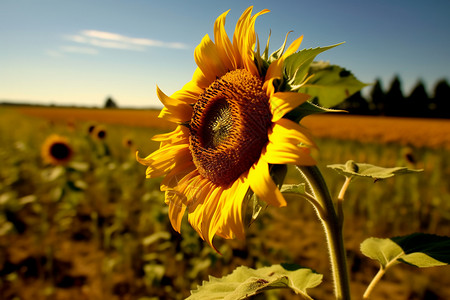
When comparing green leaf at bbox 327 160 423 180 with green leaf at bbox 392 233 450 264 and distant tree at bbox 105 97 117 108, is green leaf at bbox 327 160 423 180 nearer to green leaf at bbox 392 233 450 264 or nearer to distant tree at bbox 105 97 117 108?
green leaf at bbox 392 233 450 264

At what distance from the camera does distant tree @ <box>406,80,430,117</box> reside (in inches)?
1211

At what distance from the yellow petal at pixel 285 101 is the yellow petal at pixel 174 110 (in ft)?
1.30

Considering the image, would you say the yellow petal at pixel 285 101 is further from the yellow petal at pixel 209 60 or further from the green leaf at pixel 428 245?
the green leaf at pixel 428 245

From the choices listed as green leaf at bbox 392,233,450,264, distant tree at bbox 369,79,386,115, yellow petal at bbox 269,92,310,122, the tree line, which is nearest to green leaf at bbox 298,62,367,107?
yellow petal at bbox 269,92,310,122

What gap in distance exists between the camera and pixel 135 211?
4676mm

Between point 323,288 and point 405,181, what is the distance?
259 cm

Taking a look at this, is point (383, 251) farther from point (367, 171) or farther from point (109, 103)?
point (109, 103)

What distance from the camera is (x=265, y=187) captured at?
643 millimetres

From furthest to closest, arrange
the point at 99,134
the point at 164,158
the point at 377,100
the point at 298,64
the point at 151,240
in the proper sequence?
the point at 377,100 → the point at 99,134 → the point at 151,240 → the point at 164,158 → the point at 298,64

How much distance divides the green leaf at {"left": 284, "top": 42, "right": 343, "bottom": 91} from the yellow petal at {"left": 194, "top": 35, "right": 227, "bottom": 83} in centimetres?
25

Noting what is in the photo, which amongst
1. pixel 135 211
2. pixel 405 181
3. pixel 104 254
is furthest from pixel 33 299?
pixel 405 181

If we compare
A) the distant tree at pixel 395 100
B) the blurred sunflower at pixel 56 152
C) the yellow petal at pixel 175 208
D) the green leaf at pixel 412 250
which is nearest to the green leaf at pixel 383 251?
the green leaf at pixel 412 250

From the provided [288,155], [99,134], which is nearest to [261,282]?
[288,155]

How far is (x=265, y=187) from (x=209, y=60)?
1.58 ft
